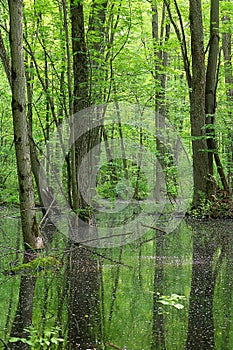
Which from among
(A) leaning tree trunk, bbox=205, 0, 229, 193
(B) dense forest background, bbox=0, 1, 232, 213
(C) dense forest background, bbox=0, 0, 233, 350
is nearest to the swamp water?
(C) dense forest background, bbox=0, 0, 233, 350

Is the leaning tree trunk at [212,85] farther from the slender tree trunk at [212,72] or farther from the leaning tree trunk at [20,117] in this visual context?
the leaning tree trunk at [20,117]

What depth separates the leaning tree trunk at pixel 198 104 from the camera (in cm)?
1143

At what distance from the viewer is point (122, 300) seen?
4.59m

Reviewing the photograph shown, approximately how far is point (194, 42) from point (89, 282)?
7.91 meters

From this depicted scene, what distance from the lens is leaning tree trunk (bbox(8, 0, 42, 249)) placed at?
6.14 meters

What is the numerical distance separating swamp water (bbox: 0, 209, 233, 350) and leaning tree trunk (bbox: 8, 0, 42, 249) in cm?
66

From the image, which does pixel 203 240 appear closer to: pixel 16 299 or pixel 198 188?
pixel 198 188

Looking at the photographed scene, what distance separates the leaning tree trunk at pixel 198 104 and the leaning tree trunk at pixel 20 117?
5.91m

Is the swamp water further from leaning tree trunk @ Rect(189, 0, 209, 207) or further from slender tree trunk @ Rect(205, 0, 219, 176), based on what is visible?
slender tree trunk @ Rect(205, 0, 219, 176)

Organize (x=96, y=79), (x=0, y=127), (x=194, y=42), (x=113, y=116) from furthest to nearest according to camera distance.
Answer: (x=0, y=127) → (x=113, y=116) → (x=194, y=42) → (x=96, y=79)

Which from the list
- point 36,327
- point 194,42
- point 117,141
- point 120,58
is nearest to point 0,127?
point 117,141

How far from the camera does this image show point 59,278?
5.46m

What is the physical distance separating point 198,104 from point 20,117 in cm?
640

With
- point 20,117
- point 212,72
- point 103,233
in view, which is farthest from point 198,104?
point 20,117
